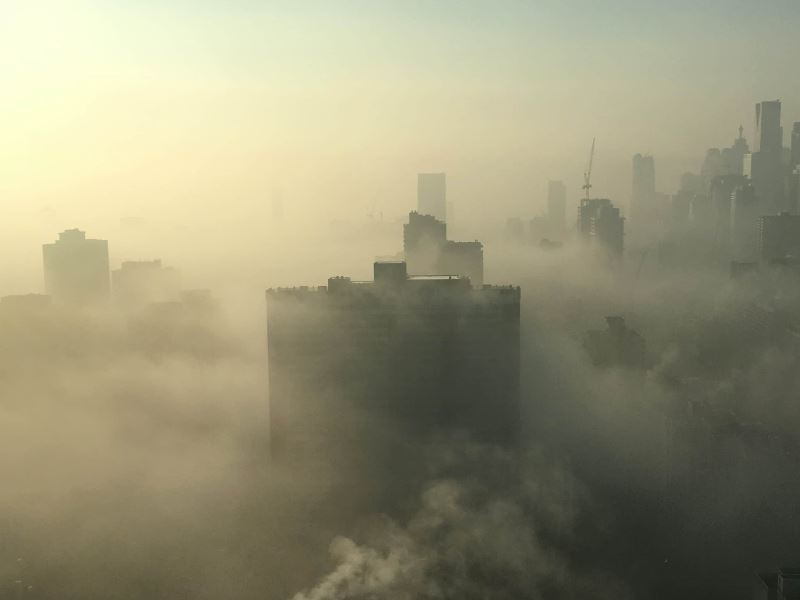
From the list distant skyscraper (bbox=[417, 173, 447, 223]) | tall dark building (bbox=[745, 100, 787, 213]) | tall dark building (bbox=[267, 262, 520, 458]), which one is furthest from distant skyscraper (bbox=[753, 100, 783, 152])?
tall dark building (bbox=[267, 262, 520, 458])

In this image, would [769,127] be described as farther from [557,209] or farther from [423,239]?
[423,239]

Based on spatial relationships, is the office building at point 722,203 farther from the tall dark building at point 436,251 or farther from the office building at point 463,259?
the office building at point 463,259

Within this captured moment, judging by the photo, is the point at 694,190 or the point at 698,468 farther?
the point at 694,190

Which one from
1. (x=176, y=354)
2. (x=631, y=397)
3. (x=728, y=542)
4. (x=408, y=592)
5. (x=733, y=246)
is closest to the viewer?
(x=408, y=592)

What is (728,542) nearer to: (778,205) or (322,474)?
(322,474)

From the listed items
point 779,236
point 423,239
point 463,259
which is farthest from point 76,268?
point 779,236

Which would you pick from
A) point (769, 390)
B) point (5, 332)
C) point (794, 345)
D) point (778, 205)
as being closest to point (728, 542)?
point (769, 390)

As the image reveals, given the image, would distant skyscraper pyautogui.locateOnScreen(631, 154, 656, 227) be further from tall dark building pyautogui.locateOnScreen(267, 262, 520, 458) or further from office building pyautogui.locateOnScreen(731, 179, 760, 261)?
tall dark building pyautogui.locateOnScreen(267, 262, 520, 458)
